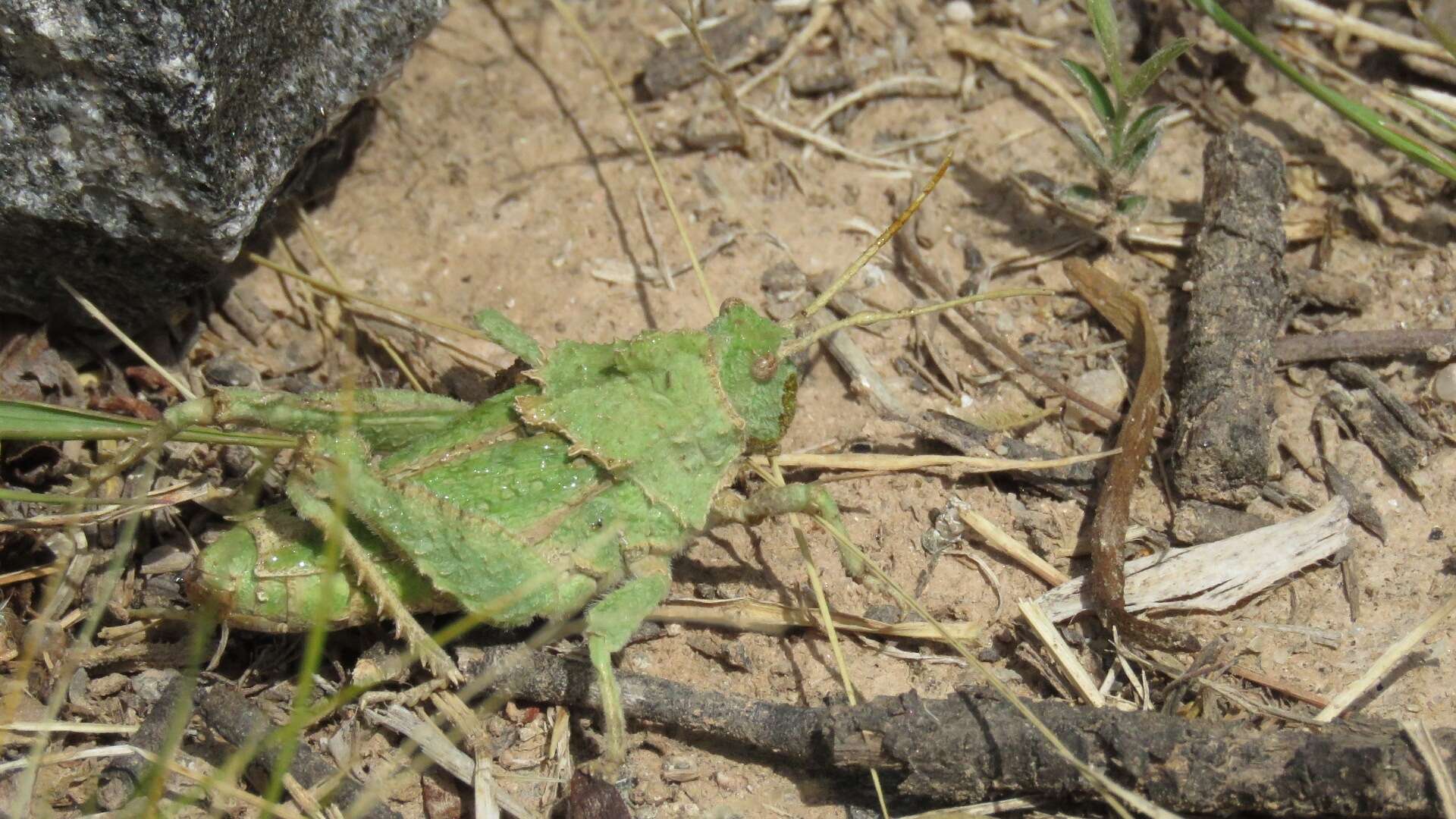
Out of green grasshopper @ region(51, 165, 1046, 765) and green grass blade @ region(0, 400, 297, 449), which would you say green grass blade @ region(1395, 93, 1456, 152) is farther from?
green grass blade @ region(0, 400, 297, 449)

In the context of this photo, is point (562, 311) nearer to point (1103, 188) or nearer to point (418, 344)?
point (418, 344)

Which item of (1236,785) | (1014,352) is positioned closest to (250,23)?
(1014,352)

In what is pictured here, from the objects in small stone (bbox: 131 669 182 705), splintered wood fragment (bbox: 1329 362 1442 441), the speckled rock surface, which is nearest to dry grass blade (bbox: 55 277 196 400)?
the speckled rock surface

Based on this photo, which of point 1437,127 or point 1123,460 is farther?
point 1437,127

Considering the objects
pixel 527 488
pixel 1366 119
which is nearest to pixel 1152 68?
pixel 1366 119

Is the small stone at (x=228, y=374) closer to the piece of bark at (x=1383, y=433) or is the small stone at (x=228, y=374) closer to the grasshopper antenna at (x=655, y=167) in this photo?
the grasshopper antenna at (x=655, y=167)

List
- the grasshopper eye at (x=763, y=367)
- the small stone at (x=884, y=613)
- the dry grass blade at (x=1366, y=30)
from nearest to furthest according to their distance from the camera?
the grasshopper eye at (x=763, y=367)
the small stone at (x=884, y=613)
the dry grass blade at (x=1366, y=30)

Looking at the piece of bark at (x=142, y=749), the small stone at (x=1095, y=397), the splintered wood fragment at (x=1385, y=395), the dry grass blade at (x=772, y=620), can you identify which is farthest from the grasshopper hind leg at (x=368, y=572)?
the splintered wood fragment at (x=1385, y=395)

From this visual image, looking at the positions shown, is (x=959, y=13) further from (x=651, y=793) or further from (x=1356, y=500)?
(x=651, y=793)
